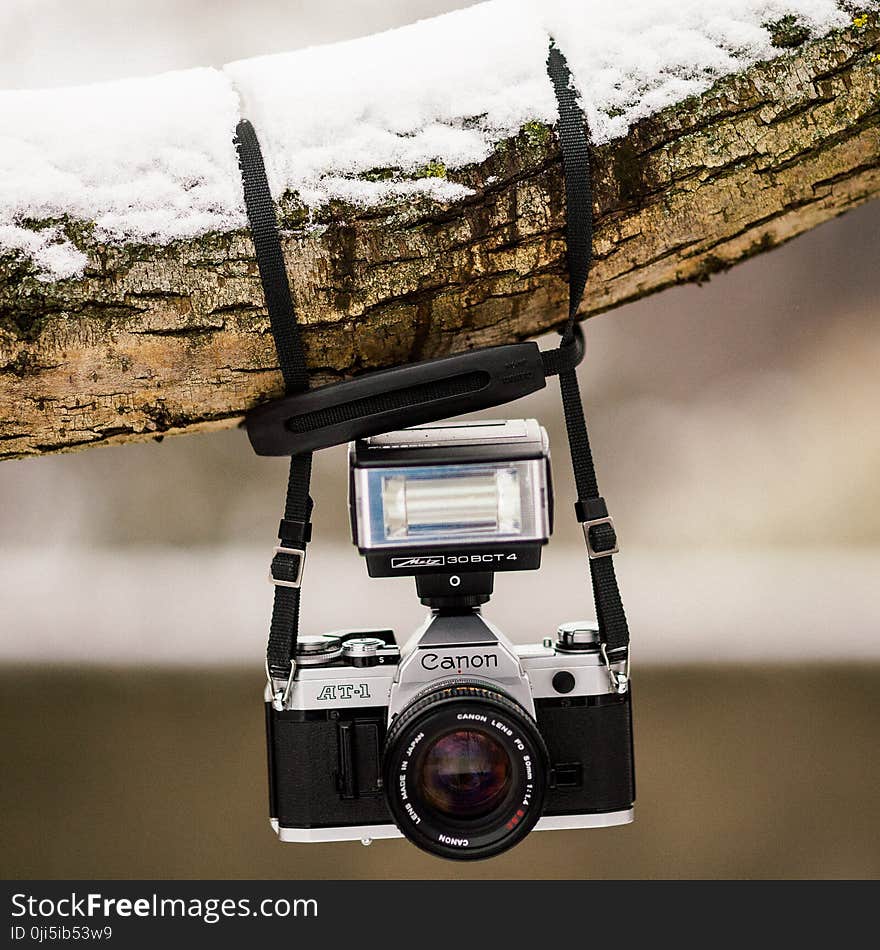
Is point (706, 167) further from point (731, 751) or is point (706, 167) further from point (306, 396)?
point (731, 751)

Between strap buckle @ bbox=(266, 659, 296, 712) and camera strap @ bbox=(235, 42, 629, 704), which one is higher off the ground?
camera strap @ bbox=(235, 42, 629, 704)

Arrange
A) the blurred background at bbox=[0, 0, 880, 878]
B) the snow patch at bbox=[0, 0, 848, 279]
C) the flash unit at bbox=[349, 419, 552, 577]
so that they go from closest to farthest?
the snow patch at bbox=[0, 0, 848, 279] < the flash unit at bbox=[349, 419, 552, 577] < the blurred background at bbox=[0, 0, 880, 878]

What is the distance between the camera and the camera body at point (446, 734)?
848 mm

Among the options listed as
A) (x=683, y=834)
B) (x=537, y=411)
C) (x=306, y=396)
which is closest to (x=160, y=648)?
(x=537, y=411)

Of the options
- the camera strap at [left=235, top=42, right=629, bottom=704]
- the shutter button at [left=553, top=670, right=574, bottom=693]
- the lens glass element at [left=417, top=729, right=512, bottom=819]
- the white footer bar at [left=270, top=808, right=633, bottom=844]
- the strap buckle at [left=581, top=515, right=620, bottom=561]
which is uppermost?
the camera strap at [left=235, top=42, right=629, bottom=704]

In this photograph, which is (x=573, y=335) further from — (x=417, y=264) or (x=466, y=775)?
(x=466, y=775)

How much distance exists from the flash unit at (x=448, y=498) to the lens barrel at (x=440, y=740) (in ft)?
0.40

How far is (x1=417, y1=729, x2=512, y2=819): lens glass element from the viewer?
2.86ft

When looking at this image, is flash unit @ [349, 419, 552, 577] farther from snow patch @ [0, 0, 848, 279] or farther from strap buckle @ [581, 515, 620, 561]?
snow patch @ [0, 0, 848, 279]

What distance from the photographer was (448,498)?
84cm

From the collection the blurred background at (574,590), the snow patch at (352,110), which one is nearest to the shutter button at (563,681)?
the snow patch at (352,110)

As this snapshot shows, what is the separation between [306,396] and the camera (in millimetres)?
777

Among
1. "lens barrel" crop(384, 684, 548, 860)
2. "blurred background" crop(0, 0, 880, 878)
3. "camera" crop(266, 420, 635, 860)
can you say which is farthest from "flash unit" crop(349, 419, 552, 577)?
"blurred background" crop(0, 0, 880, 878)

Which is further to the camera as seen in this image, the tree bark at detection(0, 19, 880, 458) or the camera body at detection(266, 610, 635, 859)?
the camera body at detection(266, 610, 635, 859)
